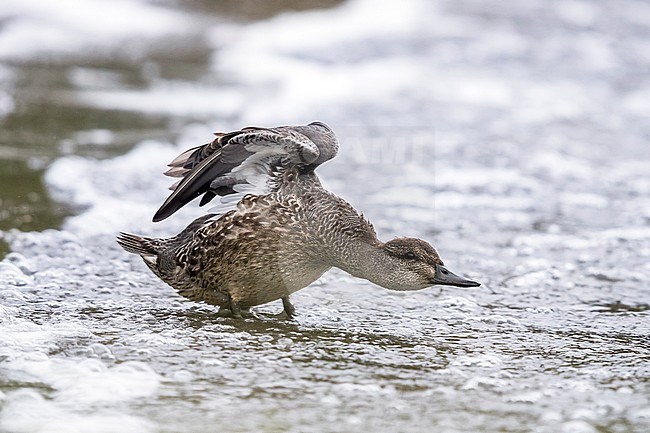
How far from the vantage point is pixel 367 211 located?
8023mm

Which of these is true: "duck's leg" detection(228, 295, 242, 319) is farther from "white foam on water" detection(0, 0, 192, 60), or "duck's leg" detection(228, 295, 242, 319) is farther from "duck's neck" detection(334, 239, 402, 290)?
"white foam on water" detection(0, 0, 192, 60)

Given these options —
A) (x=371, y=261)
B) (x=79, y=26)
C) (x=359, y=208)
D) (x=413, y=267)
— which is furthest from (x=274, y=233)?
(x=79, y=26)

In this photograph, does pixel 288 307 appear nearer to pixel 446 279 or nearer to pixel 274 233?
pixel 274 233

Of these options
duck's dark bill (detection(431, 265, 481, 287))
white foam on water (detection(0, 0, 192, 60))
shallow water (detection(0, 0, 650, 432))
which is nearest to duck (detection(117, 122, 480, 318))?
duck's dark bill (detection(431, 265, 481, 287))

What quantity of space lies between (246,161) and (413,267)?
1.03 m

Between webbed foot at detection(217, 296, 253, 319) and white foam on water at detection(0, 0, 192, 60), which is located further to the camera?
white foam on water at detection(0, 0, 192, 60)

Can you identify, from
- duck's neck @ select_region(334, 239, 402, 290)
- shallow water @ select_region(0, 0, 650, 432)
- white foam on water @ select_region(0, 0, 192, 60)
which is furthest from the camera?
Result: white foam on water @ select_region(0, 0, 192, 60)

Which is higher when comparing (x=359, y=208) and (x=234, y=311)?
(x=359, y=208)

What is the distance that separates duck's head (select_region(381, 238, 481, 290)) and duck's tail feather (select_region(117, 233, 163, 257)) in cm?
132

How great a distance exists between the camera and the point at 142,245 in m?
5.97

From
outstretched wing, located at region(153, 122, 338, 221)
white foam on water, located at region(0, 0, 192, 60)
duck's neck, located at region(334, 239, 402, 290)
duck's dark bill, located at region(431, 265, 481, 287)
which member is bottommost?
duck's dark bill, located at region(431, 265, 481, 287)

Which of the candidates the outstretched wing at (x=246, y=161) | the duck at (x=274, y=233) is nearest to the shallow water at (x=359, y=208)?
the duck at (x=274, y=233)

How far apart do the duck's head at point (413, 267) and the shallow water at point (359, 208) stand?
9.4 inches

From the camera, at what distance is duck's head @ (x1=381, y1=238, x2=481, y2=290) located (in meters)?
5.39
